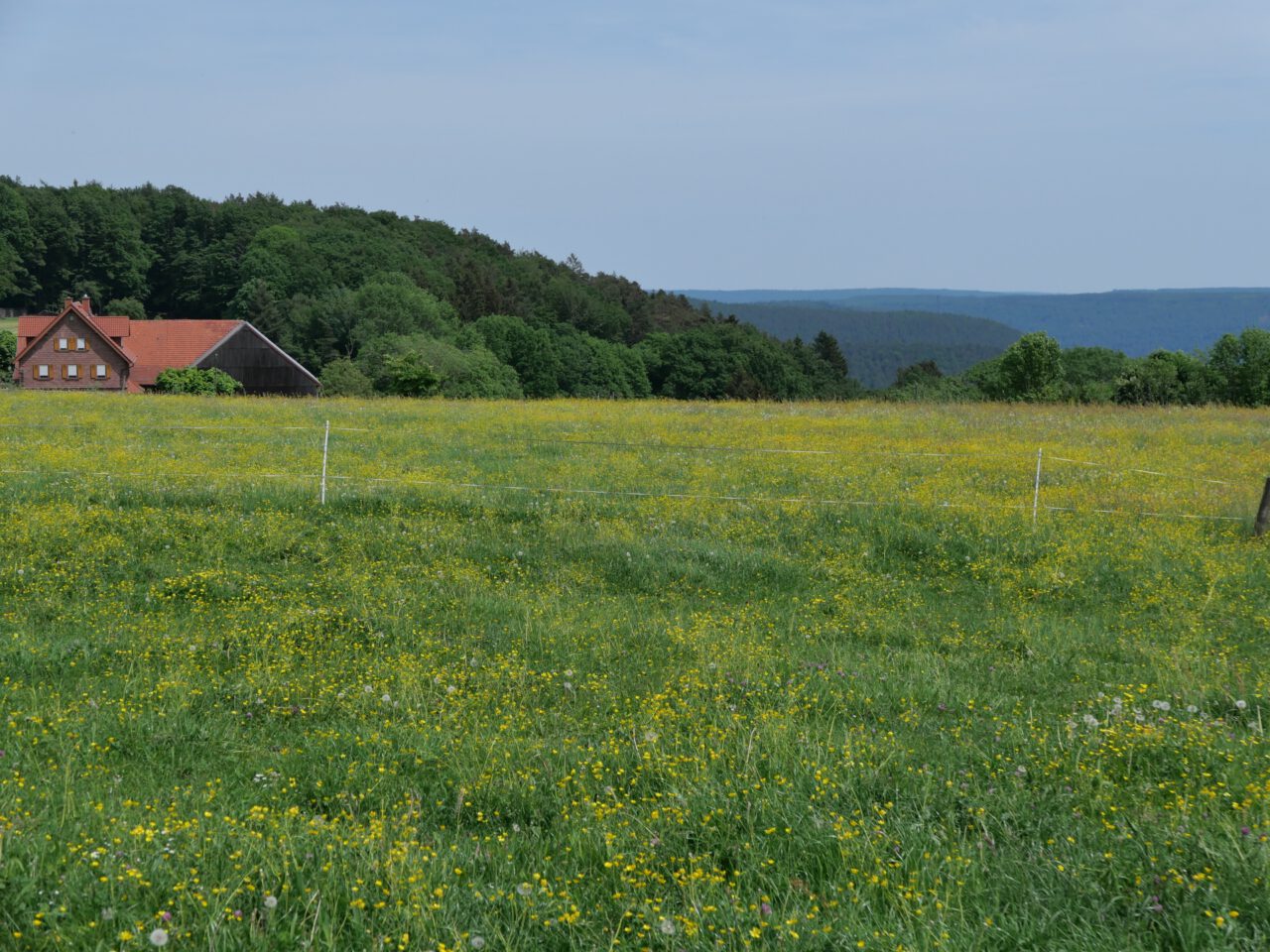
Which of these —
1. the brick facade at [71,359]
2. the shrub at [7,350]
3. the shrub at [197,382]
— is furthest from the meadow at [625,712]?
the shrub at [7,350]

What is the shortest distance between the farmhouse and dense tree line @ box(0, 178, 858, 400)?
15028 mm

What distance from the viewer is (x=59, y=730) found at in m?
6.25

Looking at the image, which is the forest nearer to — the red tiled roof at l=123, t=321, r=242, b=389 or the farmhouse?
the farmhouse

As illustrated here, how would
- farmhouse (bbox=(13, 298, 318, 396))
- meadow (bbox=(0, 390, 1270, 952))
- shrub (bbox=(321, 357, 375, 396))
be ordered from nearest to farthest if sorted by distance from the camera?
1. meadow (bbox=(0, 390, 1270, 952))
2. farmhouse (bbox=(13, 298, 318, 396))
3. shrub (bbox=(321, 357, 375, 396))

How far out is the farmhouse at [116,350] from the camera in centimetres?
A: 7725

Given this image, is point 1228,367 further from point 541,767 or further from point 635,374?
point 541,767

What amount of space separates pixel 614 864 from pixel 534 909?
55 cm

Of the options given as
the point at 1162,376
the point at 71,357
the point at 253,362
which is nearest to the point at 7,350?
the point at 71,357

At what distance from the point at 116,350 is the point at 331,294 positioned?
38.1 metres

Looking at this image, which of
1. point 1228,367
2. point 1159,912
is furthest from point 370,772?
point 1228,367

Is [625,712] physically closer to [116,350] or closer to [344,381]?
[344,381]

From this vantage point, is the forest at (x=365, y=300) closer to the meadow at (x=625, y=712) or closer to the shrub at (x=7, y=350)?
the shrub at (x=7, y=350)

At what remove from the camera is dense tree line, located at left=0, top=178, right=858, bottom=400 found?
11000 centimetres

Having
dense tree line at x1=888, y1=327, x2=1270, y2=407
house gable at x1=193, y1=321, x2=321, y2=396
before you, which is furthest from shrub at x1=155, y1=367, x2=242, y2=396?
dense tree line at x1=888, y1=327, x2=1270, y2=407
